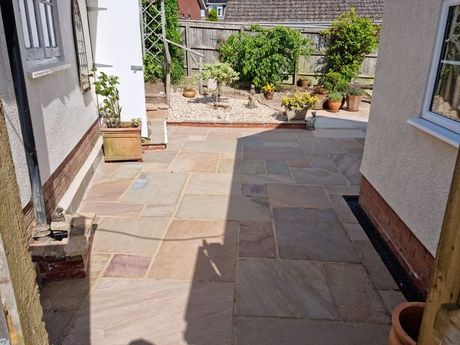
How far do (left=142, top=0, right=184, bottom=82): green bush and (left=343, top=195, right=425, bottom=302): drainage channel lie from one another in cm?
716

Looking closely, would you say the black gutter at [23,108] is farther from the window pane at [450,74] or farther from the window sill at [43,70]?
the window pane at [450,74]

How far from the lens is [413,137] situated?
9.82 ft

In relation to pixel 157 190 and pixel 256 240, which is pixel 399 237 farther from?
pixel 157 190

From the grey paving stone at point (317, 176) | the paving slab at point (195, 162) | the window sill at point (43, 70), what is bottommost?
the grey paving stone at point (317, 176)

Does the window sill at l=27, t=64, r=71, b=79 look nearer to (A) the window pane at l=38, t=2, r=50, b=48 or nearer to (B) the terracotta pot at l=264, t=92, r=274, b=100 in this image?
(A) the window pane at l=38, t=2, r=50, b=48

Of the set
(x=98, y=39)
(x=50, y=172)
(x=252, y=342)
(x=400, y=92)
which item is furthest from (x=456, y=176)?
(x=98, y=39)

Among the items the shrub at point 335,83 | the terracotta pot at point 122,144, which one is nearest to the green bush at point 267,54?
the shrub at point 335,83

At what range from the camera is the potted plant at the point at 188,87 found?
10031 mm

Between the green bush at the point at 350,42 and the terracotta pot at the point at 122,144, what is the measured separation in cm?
783

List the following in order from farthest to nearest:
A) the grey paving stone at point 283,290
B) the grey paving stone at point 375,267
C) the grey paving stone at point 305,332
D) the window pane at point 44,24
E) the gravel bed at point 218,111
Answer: the gravel bed at point 218,111, the window pane at point 44,24, the grey paving stone at point 375,267, the grey paving stone at point 283,290, the grey paving stone at point 305,332

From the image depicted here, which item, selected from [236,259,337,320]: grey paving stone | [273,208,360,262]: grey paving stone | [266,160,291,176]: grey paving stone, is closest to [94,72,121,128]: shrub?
[266,160,291,176]: grey paving stone

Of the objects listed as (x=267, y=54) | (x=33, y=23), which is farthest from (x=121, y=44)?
(x=267, y=54)

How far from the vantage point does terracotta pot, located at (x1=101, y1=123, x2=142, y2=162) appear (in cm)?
534

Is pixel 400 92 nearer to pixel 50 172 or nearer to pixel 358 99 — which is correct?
pixel 50 172
